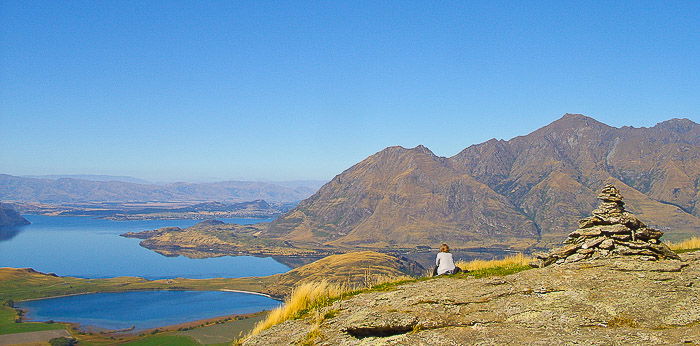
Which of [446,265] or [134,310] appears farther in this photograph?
[134,310]

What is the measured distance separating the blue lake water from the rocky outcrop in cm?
16276

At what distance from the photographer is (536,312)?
1197 cm

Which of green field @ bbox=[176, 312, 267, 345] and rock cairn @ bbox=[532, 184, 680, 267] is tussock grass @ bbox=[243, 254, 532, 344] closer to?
rock cairn @ bbox=[532, 184, 680, 267]

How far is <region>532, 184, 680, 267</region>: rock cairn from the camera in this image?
15359 mm

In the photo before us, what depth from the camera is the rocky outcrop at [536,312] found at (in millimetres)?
10617

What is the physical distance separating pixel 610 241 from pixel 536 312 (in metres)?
5.55

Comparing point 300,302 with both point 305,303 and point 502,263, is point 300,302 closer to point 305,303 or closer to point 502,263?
point 305,303

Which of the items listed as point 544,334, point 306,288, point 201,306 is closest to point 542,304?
point 544,334

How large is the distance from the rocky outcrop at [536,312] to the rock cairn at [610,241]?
1.97ft

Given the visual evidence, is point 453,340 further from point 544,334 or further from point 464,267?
point 464,267

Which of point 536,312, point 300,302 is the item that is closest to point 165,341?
point 300,302

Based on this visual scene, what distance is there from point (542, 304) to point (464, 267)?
10.0 m

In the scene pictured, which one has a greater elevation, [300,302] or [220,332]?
[300,302]

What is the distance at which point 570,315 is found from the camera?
11.5m
